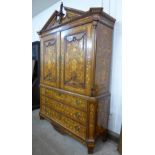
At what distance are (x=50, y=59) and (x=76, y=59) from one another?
73 cm

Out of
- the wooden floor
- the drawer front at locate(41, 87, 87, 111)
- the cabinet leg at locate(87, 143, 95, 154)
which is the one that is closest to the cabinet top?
the drawer front at locate(41, 87, 87, 111)

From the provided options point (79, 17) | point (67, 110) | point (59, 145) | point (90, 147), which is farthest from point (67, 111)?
point (79, 17)

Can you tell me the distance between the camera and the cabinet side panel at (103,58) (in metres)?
1.82

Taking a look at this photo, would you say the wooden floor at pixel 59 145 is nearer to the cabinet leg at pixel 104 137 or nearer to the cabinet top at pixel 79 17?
the cabinet leg at pixel 104 137

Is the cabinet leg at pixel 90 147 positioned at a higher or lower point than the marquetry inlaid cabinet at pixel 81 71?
lower

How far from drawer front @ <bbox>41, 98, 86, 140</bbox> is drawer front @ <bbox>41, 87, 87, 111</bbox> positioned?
249mm

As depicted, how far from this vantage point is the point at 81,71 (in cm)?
193

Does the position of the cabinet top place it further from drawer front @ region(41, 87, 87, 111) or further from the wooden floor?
the wooden floor

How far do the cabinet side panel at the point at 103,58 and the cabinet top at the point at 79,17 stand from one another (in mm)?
96

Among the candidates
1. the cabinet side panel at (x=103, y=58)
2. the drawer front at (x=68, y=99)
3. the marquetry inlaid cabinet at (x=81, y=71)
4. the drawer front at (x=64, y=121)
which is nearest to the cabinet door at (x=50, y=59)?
the marquetry inlaid cabinet at (x=81, y=71)

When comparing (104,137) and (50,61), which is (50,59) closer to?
(50,61)
